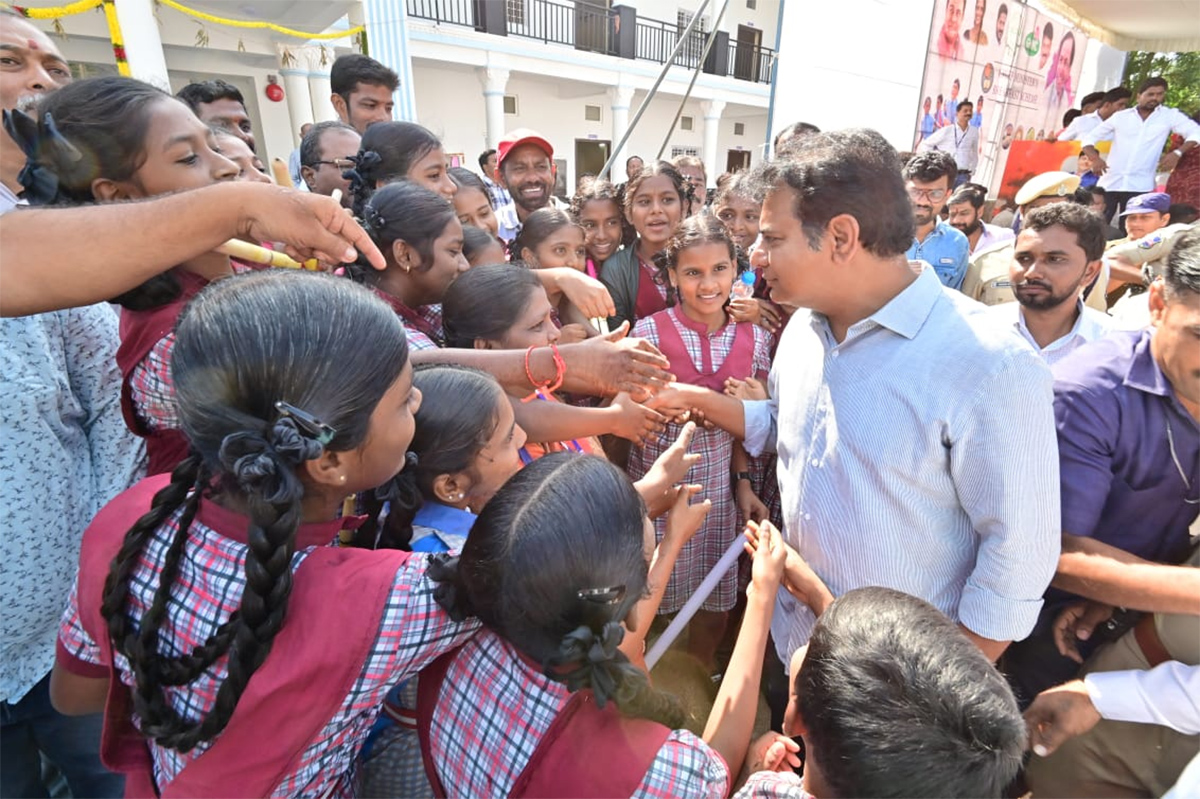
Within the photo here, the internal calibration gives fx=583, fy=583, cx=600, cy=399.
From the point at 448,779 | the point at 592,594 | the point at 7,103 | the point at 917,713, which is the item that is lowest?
the point at 448,779

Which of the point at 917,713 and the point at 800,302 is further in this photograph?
the point at 800,302

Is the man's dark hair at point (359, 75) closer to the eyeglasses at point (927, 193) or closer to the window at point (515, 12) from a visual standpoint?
the eyeglasses at point (927, 193)

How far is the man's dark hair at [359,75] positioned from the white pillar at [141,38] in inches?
141

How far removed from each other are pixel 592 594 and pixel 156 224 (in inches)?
42.4

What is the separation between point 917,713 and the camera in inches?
36.7

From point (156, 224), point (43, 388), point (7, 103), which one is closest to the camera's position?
point (156, 224)

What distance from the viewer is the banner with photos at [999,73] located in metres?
6.62

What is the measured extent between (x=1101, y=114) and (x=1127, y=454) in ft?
38.7

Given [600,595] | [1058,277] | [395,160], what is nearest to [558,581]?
[600,595]

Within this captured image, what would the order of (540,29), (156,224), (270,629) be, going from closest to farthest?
(270,629), (156,224), (540,29)

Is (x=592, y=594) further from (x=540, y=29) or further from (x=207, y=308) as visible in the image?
(x=540, y=29)

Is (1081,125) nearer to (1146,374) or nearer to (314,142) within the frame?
(1146,374)

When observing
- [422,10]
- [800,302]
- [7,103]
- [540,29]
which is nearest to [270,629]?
[800,302]

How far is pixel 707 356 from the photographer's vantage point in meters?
2.60
